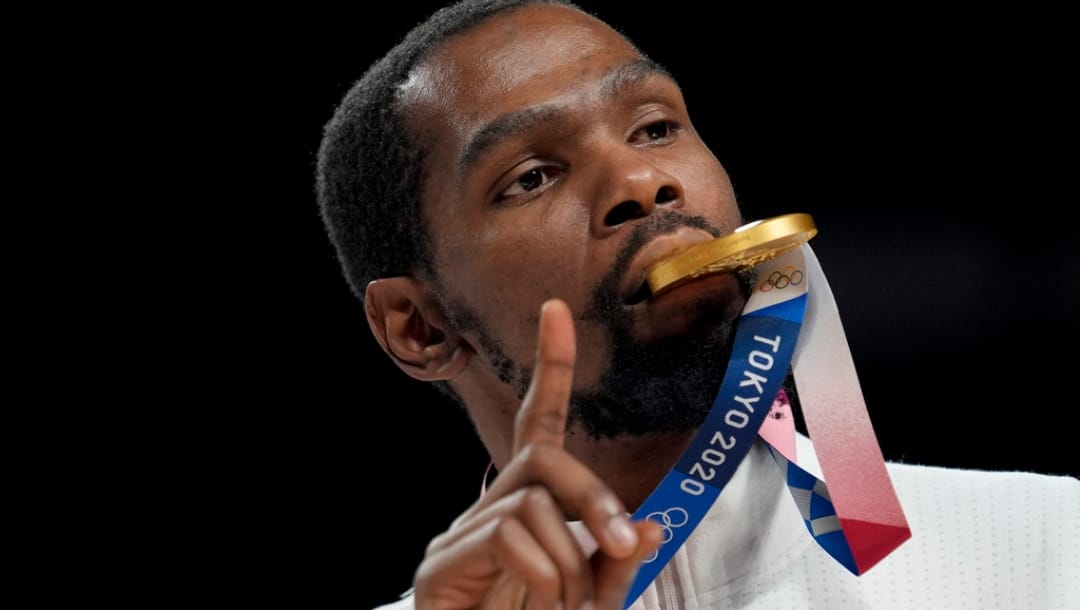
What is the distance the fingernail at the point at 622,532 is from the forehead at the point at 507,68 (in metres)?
1.06

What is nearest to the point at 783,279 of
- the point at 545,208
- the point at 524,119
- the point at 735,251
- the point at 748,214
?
Answer: the point at 735,251

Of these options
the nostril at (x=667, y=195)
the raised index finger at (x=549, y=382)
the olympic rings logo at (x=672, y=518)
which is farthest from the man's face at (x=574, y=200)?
the raised index finger at (x=549, y=382)

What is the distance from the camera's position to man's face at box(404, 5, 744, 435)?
1993 millimetres

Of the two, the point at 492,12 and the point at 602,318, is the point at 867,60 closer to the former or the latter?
the point at 492,12

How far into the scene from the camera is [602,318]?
6.57ft

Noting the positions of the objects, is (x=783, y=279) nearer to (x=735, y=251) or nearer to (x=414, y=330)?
Result: (x=735, y=251)

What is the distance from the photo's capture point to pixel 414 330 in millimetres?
2406

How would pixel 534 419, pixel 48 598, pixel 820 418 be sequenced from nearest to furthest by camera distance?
pixel 534 419 → pixel 820 418 → pixel 48 598

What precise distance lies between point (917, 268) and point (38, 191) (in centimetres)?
237

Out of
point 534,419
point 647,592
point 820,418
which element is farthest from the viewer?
point 647,592

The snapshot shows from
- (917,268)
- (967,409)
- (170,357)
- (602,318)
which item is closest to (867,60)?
(917,268)

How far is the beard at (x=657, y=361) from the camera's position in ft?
6.50

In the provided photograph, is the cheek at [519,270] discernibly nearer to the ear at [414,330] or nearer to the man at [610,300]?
the man at [610,300]

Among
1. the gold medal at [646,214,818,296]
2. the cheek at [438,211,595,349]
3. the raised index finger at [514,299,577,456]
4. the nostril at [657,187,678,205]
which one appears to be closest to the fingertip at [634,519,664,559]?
the raised index finger at [514,299,577,456]
